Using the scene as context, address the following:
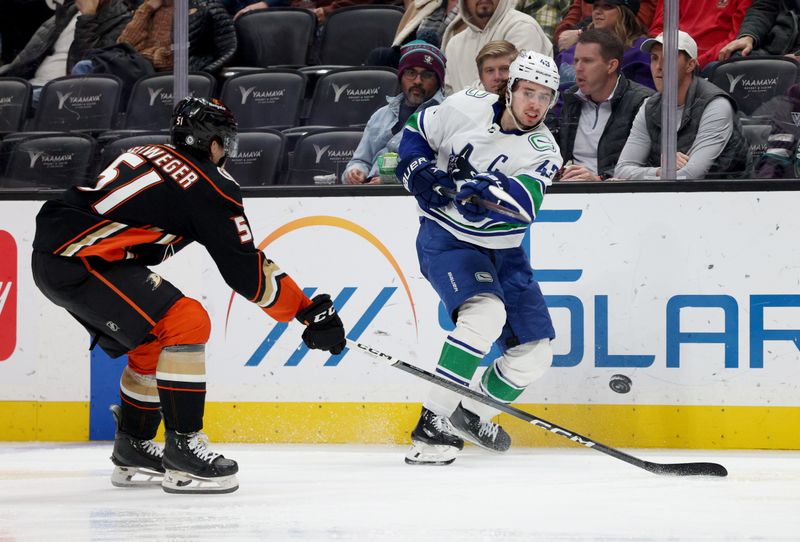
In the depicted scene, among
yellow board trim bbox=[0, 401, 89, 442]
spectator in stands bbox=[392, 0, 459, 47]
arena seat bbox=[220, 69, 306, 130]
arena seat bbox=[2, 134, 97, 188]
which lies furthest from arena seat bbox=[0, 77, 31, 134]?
spectator in stands bbox=[392, 0, 459, 47]

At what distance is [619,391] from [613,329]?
0.22 meters

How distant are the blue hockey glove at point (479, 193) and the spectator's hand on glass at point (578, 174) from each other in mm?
576

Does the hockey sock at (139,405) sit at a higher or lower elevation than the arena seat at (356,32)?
lower

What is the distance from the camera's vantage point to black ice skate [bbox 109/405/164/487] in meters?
3.28

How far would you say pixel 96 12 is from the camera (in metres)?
4.84

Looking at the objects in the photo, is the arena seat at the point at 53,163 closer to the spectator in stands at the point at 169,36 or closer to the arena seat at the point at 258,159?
the spectator in stands at the point at 169,36

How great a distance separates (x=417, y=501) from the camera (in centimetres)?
295

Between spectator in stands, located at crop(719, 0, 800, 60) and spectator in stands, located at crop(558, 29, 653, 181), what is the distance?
376 millimetres

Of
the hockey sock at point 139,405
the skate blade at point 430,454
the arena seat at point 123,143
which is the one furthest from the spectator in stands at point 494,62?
the hockey sock at point 139,405

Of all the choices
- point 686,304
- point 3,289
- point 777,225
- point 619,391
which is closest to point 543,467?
point 619,391

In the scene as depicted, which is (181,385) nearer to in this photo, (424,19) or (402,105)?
(402,105)

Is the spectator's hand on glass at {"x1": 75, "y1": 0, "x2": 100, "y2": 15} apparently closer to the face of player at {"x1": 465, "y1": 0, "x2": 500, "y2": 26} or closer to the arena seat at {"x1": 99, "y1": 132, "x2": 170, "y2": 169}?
the arena seat at {"x1": 99, "y1": 132, "x2": 170, "y2": 169}

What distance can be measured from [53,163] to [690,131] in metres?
2.45

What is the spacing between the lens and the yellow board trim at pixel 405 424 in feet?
13.3
